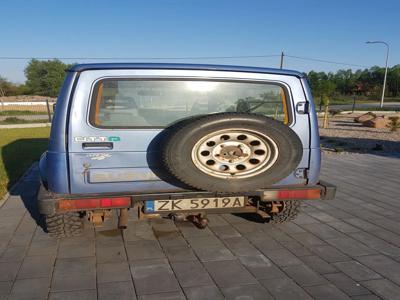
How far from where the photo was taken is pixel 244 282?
3031 millimetres

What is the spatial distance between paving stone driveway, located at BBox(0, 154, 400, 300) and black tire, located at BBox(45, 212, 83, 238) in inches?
4.1

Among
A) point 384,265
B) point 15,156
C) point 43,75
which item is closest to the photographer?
point 384,265

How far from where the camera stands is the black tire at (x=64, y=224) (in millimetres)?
3727

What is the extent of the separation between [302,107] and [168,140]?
4.58 ft

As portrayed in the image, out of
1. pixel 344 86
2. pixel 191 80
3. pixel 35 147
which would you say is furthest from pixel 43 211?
pixel 344 86

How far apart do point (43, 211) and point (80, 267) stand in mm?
620

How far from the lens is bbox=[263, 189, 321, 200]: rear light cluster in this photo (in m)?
3.49

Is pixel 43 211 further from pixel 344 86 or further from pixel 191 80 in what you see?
pixel 344 86

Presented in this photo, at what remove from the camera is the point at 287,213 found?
4.33 m

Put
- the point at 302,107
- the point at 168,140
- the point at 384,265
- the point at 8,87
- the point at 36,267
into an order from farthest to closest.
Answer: the point at 8,87, the point at 302,107, the point at 384,265, the point at 36,267, the point at 168,140

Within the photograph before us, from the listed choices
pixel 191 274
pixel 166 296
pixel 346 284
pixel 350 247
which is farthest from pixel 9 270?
pixel 350 247

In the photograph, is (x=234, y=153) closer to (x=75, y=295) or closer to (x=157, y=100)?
(x=157, y=100)

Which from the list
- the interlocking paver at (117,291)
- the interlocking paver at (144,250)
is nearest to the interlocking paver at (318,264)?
the interlocking paver at (144,250)

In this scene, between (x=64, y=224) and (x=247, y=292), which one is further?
(x=64, y=224)
